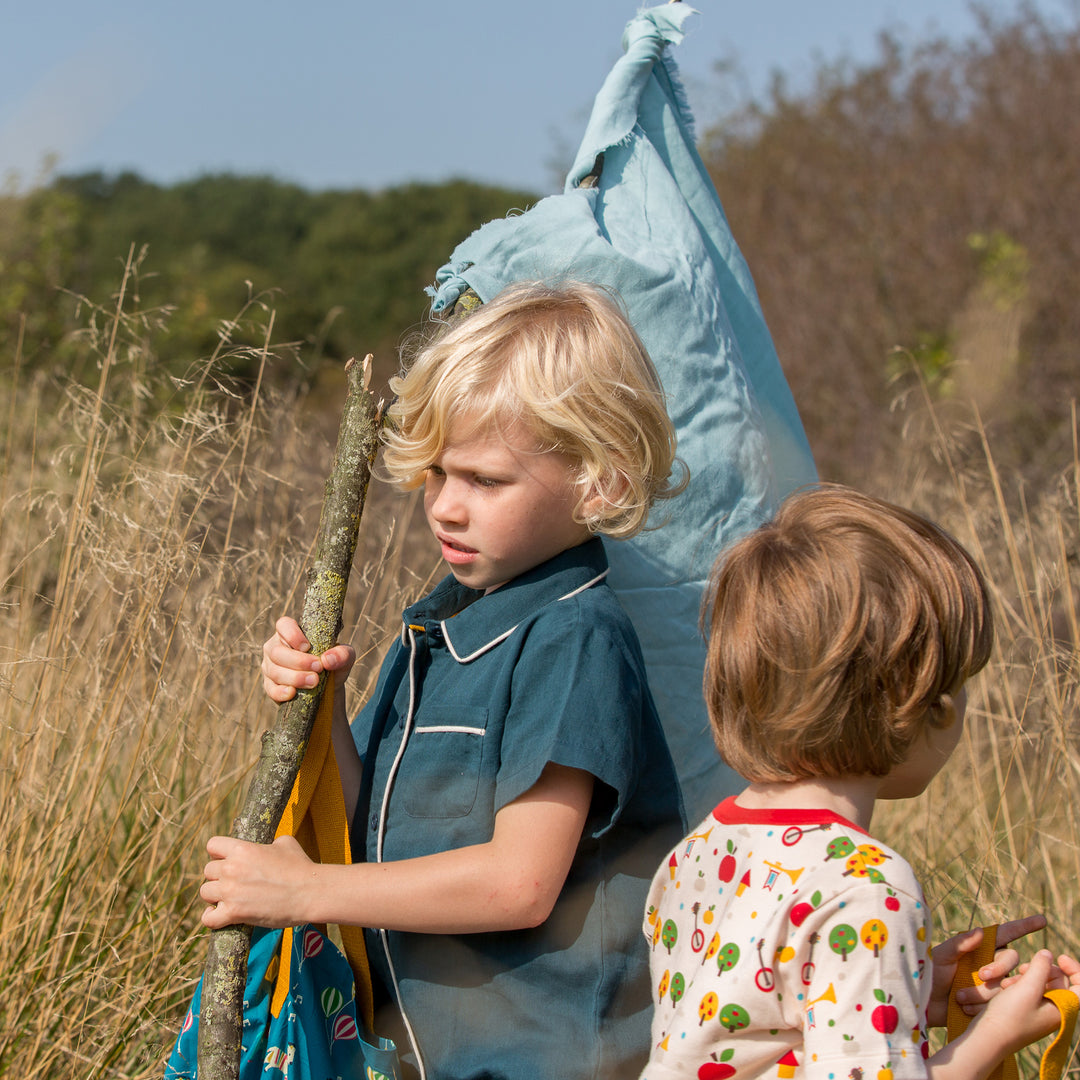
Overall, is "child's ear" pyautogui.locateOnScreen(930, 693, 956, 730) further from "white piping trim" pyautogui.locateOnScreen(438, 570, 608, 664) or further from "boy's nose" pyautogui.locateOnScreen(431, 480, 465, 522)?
"boy's nose" pyautogui.locateOnScreen(431, 480, 465, 522)

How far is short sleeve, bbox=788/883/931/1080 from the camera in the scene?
3.52 ft

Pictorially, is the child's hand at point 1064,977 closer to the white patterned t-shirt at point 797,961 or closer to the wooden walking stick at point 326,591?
the white patterned t-shirt at point 797,961

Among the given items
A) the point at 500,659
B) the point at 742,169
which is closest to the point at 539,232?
the point at 500,659

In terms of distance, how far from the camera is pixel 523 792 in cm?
137

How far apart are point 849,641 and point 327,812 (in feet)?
2.55

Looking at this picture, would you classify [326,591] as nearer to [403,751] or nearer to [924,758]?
[403,751]

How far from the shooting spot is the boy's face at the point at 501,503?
1.50 metres

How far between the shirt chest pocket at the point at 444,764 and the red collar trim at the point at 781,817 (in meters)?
0.33

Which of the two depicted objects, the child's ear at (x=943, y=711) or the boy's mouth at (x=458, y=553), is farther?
the boy's mouth at (x=458, y=553)

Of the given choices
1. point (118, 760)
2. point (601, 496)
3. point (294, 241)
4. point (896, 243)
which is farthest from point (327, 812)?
point (294, 241)

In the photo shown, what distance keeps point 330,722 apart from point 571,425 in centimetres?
54

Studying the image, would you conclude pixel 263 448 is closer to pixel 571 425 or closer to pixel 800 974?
pixel 571 425

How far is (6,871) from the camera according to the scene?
1.98m

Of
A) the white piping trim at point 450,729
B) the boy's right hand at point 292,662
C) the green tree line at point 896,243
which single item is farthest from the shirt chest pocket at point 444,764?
the green tree line at point 896,243
